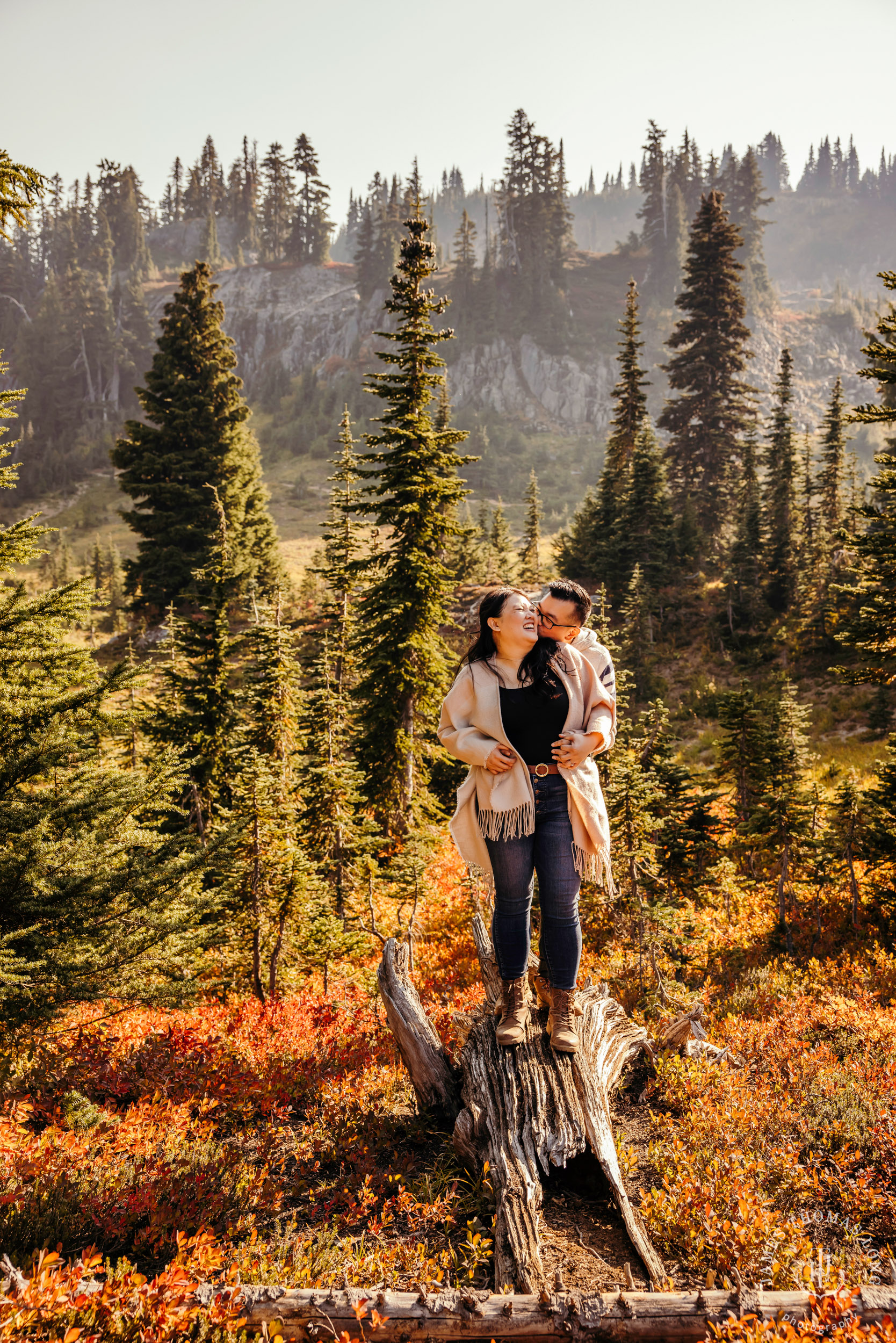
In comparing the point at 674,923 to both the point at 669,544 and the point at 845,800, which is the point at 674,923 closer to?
the point at 845,800

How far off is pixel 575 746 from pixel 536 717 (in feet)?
1.22

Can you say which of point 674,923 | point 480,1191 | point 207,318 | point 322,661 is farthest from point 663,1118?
point 207,318

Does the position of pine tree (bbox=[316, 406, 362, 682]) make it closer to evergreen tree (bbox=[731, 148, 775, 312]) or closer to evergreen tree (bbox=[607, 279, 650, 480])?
evergreen tree (bbox=[607, 279, 650, 480])

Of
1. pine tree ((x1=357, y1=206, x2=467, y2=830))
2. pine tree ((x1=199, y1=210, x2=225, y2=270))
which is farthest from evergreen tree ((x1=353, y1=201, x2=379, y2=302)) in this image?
pine tree ((x1=357, y1=206, x2=467, y2=830))

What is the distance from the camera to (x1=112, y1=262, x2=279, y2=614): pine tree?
3203 cm

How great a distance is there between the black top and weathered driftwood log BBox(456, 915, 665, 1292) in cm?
239

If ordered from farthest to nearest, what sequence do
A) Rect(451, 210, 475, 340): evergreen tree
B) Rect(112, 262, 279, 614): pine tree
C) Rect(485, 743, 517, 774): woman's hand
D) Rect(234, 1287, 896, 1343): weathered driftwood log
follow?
Rect(451, 210, 475, 340): evergreen tree, Rect(112, 262, 279, 614): pine tree, Rect(485, 743, 517, 774): woman's hand, Rect(234, 1287, 896, 1343): weathered driftwood log

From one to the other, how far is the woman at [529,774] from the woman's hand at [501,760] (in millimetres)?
12

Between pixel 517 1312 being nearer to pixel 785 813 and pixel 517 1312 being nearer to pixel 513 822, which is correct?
pixel 513 822

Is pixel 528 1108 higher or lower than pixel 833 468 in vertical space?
lower

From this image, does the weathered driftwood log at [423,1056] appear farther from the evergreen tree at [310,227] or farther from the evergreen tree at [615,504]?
→ the evergreen tree at [310,227]

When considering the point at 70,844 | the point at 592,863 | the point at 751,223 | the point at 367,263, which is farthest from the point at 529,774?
the point at 751,223

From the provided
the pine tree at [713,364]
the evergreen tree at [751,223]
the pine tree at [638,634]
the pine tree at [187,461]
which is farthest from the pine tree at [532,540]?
the evergreen tree at [751,223]

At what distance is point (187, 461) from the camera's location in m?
32.9
